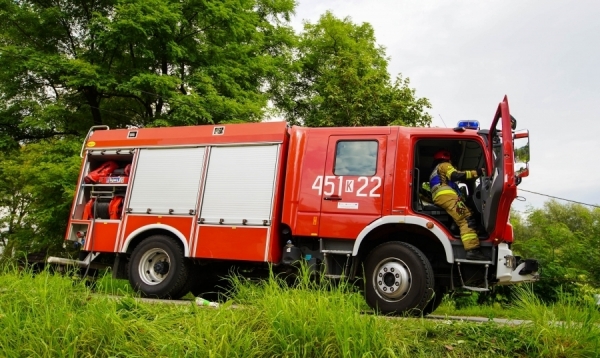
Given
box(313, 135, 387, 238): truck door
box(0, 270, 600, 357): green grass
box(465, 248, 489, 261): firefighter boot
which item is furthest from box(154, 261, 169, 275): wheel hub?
box(465, 248, 489, 261): firefighter boot

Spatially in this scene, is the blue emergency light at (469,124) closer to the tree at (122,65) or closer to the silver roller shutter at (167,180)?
the silver roller shutter at (167,180)

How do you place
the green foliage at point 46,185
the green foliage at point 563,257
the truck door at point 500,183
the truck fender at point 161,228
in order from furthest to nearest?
the green foliage at point 46,185
the green foliage at point 563,257
the truck fender at point 161,228
the truck door at point 500,183

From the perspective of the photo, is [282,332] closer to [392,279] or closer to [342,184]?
[392,279]

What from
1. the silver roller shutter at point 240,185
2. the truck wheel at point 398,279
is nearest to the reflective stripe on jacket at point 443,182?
the truck wheel at point 398,279

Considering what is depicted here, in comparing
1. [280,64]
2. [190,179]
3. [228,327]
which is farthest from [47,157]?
[228,327]

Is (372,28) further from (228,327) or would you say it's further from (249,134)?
(228,327)

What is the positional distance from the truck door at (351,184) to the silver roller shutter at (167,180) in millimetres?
2048

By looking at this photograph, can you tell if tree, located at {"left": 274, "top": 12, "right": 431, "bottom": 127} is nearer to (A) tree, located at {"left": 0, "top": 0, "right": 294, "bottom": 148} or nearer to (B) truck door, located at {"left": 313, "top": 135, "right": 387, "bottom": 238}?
(A) tree, located at {"left": 0, "top": 0, "right": 294, "bottom": 148}

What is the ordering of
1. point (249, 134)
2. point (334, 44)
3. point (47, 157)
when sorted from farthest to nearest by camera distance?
point (334, 44) < point (47, 157) < point (249, 134)

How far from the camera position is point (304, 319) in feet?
12.4

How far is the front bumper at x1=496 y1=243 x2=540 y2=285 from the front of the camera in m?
5.61

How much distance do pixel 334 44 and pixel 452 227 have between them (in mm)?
18529

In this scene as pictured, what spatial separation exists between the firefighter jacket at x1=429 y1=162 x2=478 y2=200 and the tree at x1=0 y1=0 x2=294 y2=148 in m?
8.66

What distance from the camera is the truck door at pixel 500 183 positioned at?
5.27 meters
